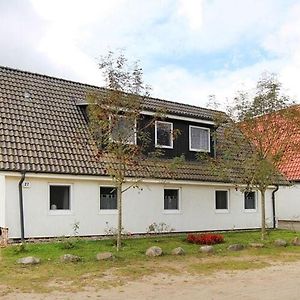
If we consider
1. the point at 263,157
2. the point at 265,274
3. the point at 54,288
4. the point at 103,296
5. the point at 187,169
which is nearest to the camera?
the point at 103,296

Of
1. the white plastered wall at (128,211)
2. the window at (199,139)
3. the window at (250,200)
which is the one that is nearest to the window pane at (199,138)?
the window at (199,139)

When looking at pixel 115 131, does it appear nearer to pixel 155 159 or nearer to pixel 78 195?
pixel 78 195

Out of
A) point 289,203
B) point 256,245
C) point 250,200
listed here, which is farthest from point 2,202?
point 289,203

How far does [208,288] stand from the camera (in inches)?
460

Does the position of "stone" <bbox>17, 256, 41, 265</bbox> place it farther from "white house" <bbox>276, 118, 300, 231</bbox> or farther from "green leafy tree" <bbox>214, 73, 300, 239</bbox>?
"white house" <bbox>276, 118, 300, 231</bbox>

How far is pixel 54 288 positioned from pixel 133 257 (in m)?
4.93

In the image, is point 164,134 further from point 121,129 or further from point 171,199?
point 121,129

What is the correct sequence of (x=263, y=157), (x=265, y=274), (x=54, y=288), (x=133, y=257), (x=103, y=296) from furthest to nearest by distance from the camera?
(x=263, y=157)
(x=133, y=257)
(x=265, y=274)
(x=54, y=288)
(x=103, y=296)

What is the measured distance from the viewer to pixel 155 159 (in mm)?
22656

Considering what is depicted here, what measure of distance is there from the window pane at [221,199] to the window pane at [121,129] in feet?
30.4

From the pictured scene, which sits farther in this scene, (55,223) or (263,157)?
(263,157)

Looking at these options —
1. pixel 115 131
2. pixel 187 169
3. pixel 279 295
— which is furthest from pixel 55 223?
pixel 279 295

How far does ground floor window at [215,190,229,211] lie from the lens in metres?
25.7

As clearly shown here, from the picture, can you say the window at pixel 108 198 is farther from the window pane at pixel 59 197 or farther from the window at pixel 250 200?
the window at pixel 250 200
